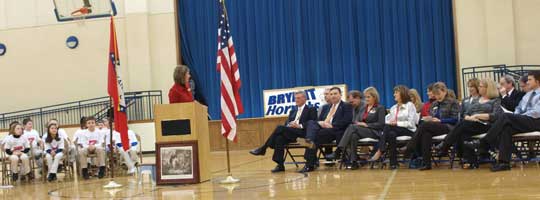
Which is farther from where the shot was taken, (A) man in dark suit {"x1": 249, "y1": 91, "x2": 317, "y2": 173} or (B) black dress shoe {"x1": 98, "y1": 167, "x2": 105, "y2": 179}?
(B) black dress shoe {"x1": 98, "y1": 167, "x2": 105, "y2": 179}

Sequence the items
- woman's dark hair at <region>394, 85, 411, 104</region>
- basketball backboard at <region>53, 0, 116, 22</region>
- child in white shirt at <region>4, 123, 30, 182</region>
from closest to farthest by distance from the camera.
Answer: woman's dark hair at <region>394, 85, 411, 104</region>, child in white shirt at <region>4, 123, 30, 182</region>, basketball backboard at <region>53, 0, 116, 22</region>

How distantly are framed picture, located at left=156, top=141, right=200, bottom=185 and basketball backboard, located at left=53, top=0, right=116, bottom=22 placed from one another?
38.5ft

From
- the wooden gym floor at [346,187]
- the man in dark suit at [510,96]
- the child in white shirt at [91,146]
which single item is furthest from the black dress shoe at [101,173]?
the man in dark suit at [510,96]

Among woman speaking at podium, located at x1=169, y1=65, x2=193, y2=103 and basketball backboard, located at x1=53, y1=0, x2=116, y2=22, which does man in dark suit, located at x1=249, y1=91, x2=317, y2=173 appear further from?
basketball backboard, located at x1=53, y1=0, x2=116, y2=22

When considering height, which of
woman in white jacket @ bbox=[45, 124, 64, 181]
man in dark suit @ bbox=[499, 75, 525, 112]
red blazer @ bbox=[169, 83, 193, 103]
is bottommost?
woman in white jacket @ bbox=[45, 124, 64, 181]

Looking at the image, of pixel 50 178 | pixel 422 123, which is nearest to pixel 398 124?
pixel 422 123

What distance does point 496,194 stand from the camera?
16.2ft

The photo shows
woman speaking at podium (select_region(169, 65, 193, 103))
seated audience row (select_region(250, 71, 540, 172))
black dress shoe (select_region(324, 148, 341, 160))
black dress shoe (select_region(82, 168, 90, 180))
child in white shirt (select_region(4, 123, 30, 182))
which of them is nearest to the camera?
seated audience row (select_region(250, 71, 540, 172))

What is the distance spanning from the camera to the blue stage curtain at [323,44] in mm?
17531

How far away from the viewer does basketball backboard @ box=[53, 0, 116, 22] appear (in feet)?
60.6

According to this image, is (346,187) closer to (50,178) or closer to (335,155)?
(335,155)

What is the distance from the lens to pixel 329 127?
28.7 ft

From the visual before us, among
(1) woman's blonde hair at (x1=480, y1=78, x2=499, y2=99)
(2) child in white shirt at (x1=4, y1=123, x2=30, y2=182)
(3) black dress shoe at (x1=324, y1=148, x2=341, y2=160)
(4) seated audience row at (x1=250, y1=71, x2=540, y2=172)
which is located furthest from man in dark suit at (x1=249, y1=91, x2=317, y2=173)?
(2) child in white shirt at (x1=4, y1=123, x2=30, y2=182)

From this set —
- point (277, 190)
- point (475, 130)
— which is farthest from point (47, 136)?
point (475, 130)
